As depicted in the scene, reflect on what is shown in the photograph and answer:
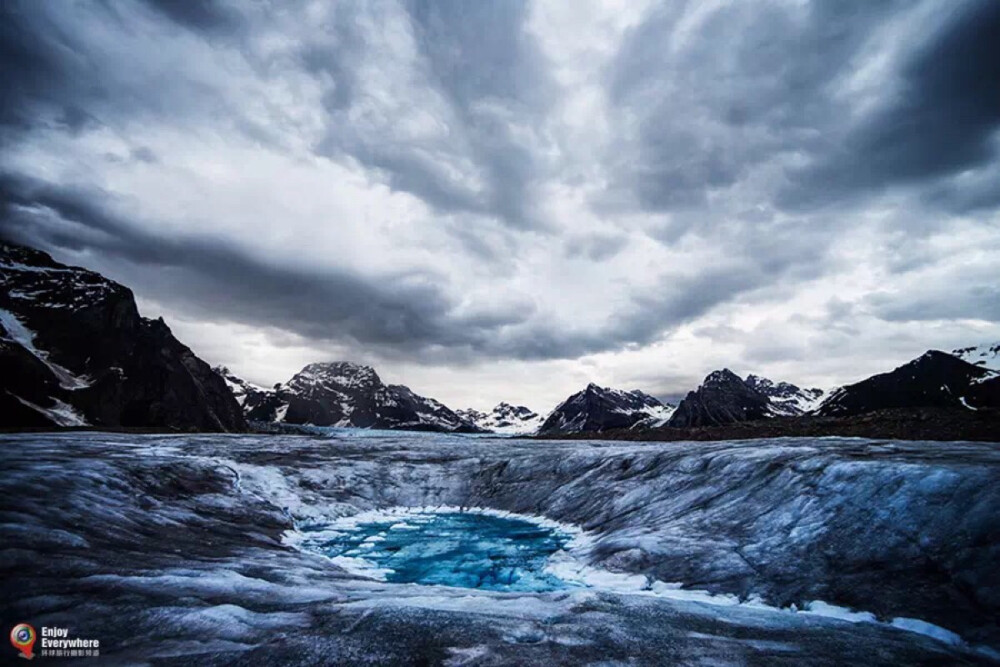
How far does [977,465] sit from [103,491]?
20627 mm

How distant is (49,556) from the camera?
6.59m

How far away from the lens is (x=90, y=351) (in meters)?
104

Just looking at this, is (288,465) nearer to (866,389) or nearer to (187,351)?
(187,351)

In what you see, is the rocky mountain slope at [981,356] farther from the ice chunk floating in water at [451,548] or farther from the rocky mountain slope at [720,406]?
the ice chunk floating in water at [451,548]

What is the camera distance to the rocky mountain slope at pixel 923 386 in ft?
383

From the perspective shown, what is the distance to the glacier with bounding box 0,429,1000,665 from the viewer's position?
5094 mm

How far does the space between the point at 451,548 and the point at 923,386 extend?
167002 mm

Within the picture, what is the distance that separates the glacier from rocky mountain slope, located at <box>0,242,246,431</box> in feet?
329

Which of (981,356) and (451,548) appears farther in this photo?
(981,356)
